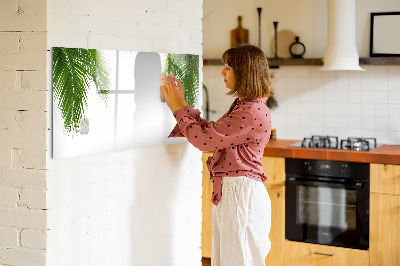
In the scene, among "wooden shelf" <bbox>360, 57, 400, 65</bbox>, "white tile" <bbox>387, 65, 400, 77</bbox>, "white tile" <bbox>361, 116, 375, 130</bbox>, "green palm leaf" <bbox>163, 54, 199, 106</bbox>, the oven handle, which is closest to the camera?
"green palm leaf" <bbox>163, 54, 199, 106</bbox>

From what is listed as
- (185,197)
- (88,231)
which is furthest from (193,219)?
(88,231)

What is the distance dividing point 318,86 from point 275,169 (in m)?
0.93

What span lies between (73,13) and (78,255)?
0.97 metres

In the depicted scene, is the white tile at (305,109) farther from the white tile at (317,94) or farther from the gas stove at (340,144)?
the gas stove at (340,144)

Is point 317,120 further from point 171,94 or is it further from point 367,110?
point 171,94

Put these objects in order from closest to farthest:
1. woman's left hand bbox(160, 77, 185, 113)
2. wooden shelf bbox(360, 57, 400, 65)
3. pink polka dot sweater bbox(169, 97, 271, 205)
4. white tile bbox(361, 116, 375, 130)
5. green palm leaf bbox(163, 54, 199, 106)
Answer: pink polka dot sweater bbox(169, 97, 271, 205), woman's left hand bbox(160, 77, 185, 113), green palm leaf bbox(163, 54, 199, 106), wooden shelf bbox(360, 57, 400, 65), white tile bbox(361, 116, 375, 130)

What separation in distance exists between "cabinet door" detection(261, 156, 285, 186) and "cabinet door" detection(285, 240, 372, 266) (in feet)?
1.52

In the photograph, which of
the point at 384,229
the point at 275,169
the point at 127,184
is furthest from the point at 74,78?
the point at 384,229

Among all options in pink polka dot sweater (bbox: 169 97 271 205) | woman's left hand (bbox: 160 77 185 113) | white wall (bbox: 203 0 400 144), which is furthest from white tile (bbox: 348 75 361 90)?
woman's left hand (bbox: 160 77 185 113)

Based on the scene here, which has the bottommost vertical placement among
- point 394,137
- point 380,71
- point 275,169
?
point 275,169

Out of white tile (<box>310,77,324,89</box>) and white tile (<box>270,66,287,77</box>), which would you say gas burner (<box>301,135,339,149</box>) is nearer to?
white tile (<box>310,77,324,89</box>)

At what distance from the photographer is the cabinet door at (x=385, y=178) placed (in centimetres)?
415

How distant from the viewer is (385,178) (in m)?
4.19

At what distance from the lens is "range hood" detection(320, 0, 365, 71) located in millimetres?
4637
